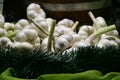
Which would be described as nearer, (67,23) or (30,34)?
(30,34)

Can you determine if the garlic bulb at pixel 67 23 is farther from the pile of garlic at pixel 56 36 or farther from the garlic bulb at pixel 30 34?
the garlic bulb at pixel 30 34

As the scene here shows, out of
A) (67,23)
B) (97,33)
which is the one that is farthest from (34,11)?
(97,33)

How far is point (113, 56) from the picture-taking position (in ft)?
2.34

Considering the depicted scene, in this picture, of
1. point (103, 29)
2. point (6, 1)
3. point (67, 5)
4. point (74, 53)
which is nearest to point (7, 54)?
point (74, 53)

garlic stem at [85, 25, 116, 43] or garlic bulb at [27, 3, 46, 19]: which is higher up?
garlic bulb at [27, 3, 46, 19]

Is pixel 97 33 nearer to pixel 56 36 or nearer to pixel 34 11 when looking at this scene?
pixel 56 36

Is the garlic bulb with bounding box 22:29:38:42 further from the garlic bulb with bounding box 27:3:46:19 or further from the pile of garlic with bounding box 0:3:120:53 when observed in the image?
the garlic bulb with bounding box 27:3:46:19

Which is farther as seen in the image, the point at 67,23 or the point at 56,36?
the point at 67,23

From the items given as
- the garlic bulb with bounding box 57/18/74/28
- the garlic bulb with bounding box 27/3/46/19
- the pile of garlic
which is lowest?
the pile of garlic

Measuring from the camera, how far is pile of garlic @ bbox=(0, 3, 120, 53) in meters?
0.81

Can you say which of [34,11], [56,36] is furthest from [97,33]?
[34,11]

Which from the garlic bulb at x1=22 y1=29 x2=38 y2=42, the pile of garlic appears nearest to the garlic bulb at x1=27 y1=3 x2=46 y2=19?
the pile of garlic

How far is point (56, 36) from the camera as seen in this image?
0.89m

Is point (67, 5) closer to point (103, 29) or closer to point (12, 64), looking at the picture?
point (103, 29)
